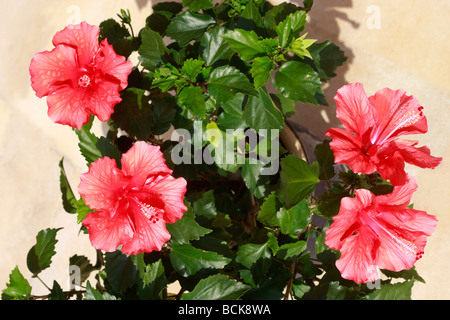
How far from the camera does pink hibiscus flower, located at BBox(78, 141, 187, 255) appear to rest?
2.33ft

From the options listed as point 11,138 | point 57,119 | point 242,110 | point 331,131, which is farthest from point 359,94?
point 11,138

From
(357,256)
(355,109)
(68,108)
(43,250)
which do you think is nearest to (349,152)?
(355,109)

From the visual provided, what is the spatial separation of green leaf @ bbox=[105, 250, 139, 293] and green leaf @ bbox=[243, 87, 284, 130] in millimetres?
381

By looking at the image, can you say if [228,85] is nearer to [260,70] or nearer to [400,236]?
[260,70]

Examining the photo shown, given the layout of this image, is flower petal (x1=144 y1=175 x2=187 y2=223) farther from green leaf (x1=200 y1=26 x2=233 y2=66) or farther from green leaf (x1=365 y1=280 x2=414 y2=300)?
green leaf (x1=365 y1=280 x2=414 y2=300)

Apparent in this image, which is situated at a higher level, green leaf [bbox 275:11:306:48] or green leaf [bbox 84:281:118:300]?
green leaf [bbox 275:11:306:48]

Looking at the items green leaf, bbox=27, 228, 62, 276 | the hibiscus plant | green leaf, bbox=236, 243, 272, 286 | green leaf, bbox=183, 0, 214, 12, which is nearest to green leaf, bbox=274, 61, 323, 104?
the hibiscus plant

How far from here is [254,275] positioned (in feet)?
2.97

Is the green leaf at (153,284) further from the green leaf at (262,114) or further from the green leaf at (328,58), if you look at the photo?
the green leaf at (328,58)

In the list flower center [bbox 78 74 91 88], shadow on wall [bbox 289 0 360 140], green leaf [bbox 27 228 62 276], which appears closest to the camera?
flower center [bbox 78 74 91 88]

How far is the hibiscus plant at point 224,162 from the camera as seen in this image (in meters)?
0.69

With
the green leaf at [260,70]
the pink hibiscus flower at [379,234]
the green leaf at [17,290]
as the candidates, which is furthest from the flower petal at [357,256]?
the green leaf at [17,290]

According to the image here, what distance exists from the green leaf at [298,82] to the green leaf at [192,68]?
0.16 m
